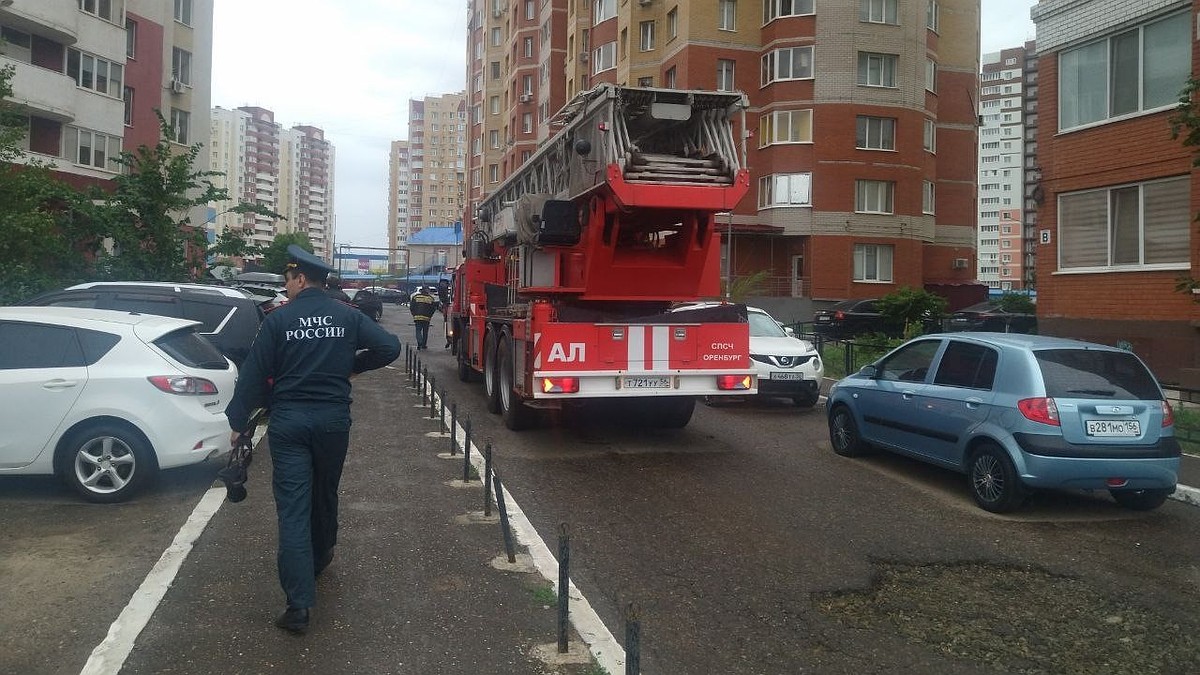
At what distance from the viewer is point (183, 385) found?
7.22 meters

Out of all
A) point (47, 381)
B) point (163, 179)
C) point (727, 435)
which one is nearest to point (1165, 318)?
point (727, 435)

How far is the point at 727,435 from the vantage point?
11.2 meters

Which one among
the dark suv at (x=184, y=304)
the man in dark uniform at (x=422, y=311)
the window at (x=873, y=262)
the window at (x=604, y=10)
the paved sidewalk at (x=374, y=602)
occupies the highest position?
the window at (x=604, y=10)

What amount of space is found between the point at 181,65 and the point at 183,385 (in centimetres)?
3532

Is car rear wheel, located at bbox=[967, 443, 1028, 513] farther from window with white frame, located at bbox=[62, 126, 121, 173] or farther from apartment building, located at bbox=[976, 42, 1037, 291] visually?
apartment building, located at bbox=[976, 42, 1037, 291]

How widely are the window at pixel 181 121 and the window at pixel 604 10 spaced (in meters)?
19.6

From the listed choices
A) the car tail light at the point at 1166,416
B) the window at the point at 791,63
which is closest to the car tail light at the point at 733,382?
the car tail light at the point at 1166,416

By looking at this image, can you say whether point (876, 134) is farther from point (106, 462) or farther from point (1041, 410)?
point (106, 462)

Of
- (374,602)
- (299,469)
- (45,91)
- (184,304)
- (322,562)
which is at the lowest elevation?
(374,602)

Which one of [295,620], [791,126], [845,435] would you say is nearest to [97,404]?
[295,620]

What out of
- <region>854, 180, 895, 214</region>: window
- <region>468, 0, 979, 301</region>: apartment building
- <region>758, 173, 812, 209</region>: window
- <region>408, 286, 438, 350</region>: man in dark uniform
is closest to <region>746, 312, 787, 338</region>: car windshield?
<region>408, 286, 438, 350</region>: man in dark uniform

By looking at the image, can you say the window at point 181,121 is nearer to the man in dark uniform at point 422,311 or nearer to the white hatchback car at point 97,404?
the man in dark uniform at point 422,311

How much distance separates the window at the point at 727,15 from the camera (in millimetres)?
37594

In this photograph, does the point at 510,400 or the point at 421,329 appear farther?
the point at 421,329
